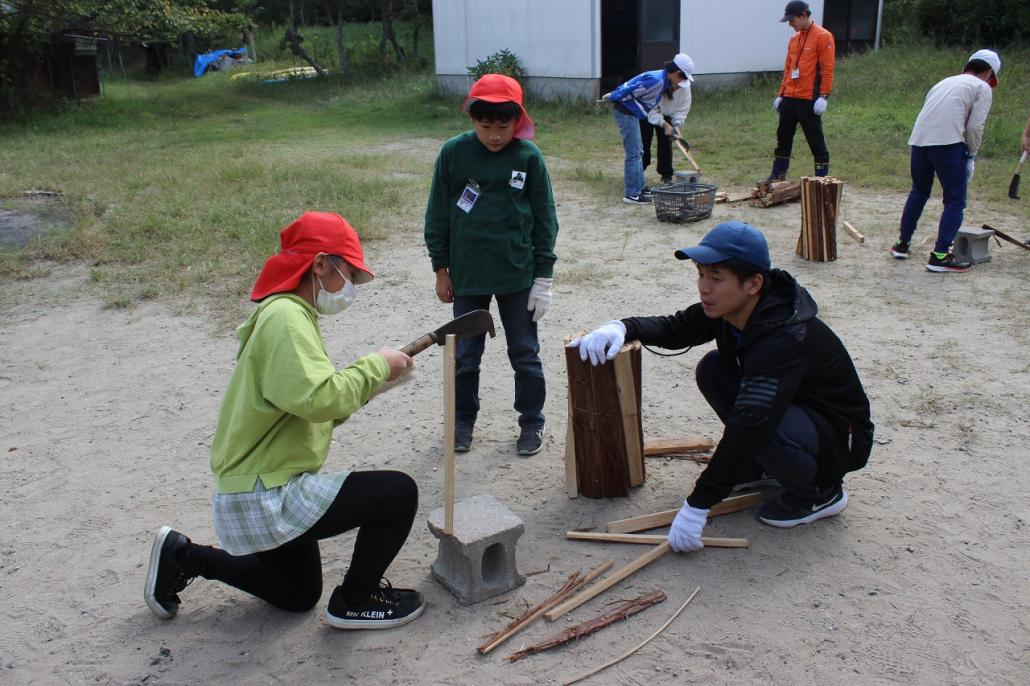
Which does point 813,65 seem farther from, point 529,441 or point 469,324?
point 469,324

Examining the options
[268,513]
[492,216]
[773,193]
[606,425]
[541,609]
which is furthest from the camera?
[773,193]

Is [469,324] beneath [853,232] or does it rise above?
above

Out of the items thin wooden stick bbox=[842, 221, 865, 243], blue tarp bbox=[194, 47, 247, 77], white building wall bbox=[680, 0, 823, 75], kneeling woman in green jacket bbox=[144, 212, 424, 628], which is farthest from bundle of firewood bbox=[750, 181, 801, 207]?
blue tarp bbox=[194, 47, 247, 77]

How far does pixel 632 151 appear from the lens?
9719 mm

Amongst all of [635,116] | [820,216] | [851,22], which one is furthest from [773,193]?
[851,22]

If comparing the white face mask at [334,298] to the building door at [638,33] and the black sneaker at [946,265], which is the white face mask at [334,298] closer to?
the black sneaker at [946,265]

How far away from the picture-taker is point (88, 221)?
9.19m

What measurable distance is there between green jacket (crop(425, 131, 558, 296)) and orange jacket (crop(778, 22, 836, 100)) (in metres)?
6.71

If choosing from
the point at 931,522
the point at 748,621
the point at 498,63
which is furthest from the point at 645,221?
the point at 498,63

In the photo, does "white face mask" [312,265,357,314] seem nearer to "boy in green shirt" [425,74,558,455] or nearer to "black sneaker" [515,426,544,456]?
"boy in green shirt" [425,74,558,455]

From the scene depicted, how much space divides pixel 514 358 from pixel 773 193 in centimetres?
604

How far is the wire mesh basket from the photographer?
880 centimetres

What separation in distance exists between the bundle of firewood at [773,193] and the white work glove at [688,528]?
6.75 metres

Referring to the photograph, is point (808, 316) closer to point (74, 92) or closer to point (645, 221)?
point (645, 221)
